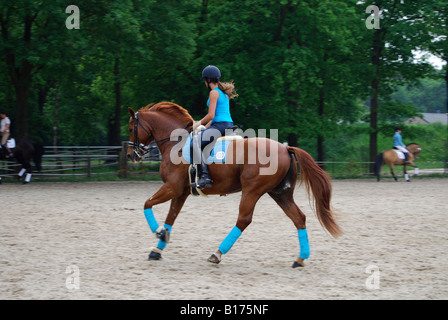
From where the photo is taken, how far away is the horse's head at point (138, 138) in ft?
25.2

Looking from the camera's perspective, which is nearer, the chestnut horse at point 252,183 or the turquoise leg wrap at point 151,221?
the chestnut horse at point 252,183

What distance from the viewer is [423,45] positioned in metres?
22.9

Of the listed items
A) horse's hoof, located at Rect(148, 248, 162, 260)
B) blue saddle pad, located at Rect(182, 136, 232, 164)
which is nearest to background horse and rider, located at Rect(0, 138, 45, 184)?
horse's hoof, located at Rect(148, 248, 162, 260)

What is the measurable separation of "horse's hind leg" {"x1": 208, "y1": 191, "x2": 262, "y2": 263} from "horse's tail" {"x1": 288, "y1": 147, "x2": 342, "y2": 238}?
775 millimetres

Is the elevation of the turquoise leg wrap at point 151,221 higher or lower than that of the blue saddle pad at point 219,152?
lower

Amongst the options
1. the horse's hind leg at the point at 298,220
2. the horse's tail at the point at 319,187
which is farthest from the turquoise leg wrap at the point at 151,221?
the horse's tail at the point at 319,187

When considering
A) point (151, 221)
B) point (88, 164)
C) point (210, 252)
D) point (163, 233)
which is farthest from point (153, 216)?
point (88, 164)

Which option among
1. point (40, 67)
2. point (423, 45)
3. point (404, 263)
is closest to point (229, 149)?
point (404, 263)

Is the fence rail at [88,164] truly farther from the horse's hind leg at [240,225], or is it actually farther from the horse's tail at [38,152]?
the horse's hind leg at [240,225]

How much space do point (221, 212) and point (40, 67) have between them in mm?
10781

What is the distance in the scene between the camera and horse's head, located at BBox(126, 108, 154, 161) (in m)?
7.67

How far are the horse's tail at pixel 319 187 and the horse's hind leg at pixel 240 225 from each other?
A: 0.77 m

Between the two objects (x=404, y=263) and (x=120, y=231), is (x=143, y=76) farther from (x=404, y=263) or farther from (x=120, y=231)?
(x=404, y=263)

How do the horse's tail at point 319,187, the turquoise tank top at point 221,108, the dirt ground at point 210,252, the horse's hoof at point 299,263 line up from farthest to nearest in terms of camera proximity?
the turquoise tank top at point 221,108
the horse's tail at point 319,187
the horse's hoof at point 299,263
the dirt ground at point 210,252
